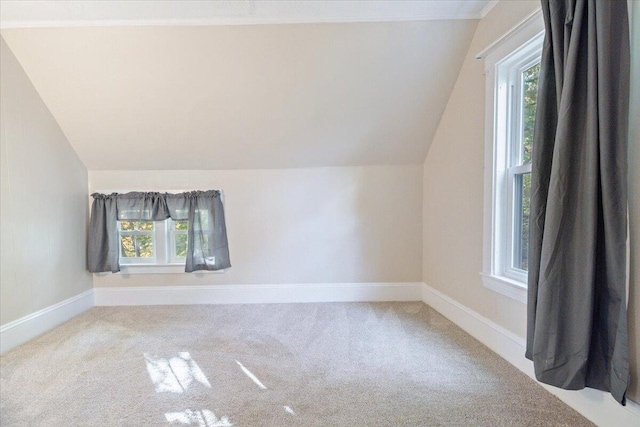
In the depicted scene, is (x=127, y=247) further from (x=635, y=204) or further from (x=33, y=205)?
(x=635, y=204)

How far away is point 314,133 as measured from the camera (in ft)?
9.50

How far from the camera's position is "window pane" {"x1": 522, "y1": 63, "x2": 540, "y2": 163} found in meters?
1.86

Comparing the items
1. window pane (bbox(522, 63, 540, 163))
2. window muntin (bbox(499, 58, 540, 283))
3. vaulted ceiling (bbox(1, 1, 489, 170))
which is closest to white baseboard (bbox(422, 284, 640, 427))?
window muntin (bbox(499, 58, 540, 283))

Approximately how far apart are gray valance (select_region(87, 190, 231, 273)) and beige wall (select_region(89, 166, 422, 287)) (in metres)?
0.14

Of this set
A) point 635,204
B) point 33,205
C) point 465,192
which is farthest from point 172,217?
point 635,204

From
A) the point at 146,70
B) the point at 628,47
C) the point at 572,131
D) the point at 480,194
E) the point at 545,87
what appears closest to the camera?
the point at 628,47

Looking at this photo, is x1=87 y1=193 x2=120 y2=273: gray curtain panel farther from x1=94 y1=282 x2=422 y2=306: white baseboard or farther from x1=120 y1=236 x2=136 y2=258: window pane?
x1=94 y1=282 x2=422 y2=306: white baseboard

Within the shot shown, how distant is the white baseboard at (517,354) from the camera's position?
1272 millimetres

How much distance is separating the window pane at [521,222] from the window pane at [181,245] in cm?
306

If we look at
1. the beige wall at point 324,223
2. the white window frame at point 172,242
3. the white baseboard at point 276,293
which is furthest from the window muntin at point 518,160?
the white window frame at point 172,242

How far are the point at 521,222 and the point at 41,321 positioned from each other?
3.78 m

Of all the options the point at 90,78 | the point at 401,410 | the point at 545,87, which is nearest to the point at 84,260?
the point at 90,78

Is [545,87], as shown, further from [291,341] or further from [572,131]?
[291,341]

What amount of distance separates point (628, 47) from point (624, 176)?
517 mm
